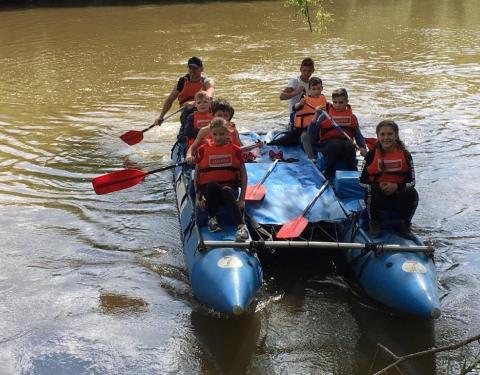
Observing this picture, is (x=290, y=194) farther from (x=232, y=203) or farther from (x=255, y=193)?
(x=232, y=203)

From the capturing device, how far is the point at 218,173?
16.4 ft

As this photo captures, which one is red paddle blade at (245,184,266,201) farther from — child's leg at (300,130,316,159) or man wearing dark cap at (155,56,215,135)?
man wearing dark cap at (155,56,215,135)

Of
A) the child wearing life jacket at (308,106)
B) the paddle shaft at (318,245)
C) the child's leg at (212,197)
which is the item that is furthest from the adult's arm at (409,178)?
the child wearing life jacket at (308,106)

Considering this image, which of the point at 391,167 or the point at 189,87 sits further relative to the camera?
the point at 189,87

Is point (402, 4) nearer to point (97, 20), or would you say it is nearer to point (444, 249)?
point (97, 20)

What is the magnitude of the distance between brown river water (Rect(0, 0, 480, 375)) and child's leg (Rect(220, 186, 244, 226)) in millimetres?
646

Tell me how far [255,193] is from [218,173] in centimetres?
52

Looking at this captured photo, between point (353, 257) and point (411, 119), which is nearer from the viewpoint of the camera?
point (353, 257)

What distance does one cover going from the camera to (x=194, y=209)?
16.9 ft

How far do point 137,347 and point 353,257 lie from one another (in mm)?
1870

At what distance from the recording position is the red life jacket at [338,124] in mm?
6281

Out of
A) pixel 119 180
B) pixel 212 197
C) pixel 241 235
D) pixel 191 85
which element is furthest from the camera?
pixel 191 85

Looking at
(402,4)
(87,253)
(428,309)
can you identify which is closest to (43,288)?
(87,253)

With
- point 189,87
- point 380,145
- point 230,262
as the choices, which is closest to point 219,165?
point 230,262
